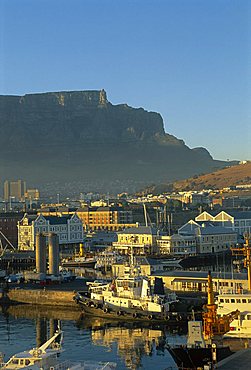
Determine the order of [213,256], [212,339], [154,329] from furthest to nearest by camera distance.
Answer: [213,256], [154,329], [212,339]

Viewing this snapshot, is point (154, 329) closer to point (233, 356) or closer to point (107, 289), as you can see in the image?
point (107, 289)

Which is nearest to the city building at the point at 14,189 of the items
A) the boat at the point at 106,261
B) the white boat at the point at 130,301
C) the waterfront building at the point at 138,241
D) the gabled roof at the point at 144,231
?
the gabled roof at the point at 144,231

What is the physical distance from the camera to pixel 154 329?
25.6m

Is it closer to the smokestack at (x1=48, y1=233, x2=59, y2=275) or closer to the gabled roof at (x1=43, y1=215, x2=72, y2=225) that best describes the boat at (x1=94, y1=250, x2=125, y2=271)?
the smokestack at (x1=48, y1=233, x2=59, y2=275)

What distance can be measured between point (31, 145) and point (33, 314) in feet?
550

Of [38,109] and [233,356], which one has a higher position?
[38,109]

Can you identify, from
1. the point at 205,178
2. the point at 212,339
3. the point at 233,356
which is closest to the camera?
the point at 233,356

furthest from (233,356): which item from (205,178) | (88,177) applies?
(88,177)

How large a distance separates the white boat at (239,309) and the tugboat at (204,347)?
1.79ft

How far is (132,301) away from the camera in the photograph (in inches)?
1099

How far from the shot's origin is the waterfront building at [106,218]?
80.0 meters

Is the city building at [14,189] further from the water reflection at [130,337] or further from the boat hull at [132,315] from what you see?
the water reflection at [130,337]

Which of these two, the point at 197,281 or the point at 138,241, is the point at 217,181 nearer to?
the point at 138,241

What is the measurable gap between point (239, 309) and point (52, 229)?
145ft
